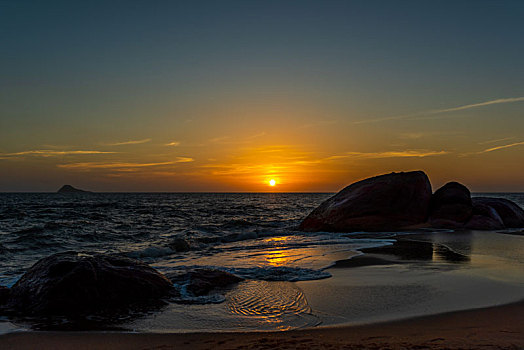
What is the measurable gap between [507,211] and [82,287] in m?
19.3

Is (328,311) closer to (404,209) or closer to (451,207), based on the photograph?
(404,209)

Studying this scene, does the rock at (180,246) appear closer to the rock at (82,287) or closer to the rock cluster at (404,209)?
the rock at (82,287)

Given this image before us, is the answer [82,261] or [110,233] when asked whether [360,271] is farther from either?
[110,233]

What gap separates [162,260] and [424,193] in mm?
12627

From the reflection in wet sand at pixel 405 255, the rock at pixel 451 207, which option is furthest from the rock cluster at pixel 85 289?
the rock at pixel 451 207

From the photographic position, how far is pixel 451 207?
17188mm

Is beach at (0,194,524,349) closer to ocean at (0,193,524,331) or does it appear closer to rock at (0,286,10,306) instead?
ocean at (0,193,524,331)

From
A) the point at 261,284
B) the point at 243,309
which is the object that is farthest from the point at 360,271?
the point at 243,309

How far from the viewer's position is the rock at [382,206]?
1669 cm

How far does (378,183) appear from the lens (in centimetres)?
1750

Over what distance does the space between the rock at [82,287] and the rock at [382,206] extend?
1243cm

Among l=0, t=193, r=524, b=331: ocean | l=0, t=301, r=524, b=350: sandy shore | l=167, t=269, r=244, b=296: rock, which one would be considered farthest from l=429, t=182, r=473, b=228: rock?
l=0, t=301, r=524, b=350: sandy shore

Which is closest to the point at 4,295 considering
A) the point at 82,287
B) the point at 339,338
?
the point at 82,287

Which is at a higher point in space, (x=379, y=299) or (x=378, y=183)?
(x=378, y=183)
